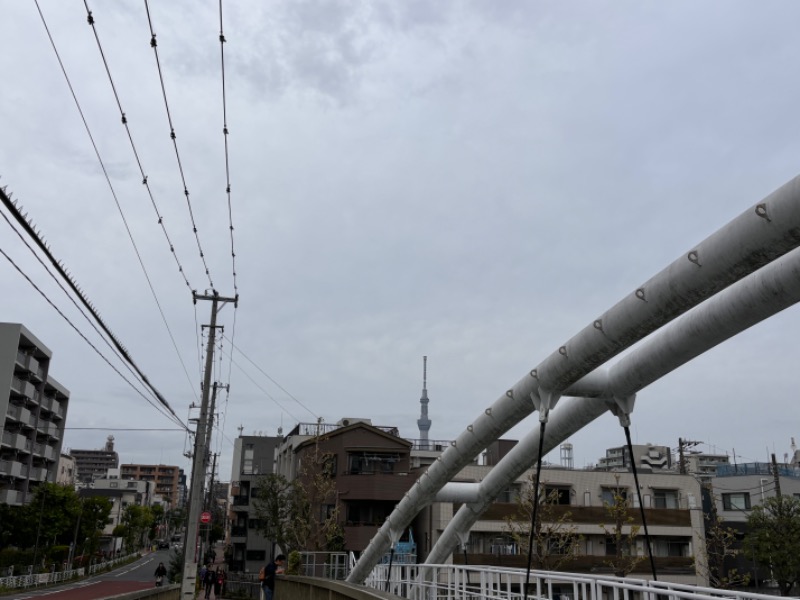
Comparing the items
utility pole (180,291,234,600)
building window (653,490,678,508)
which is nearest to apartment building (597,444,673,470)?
building window (653,490,678,508)

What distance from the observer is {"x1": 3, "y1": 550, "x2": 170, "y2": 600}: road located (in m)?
33.1

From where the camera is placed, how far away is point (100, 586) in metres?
41.5

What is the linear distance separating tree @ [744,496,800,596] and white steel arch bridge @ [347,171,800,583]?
31925 millimetres

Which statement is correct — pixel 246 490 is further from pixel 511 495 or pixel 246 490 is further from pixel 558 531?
pixel 558 531

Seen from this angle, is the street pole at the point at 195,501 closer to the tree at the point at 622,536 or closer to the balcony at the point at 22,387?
the tree at the point at 622,536

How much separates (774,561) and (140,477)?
15982cm

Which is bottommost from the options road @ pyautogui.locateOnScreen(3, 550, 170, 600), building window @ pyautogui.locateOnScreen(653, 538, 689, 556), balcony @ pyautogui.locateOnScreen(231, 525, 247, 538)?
road @ pyautogui.locateOnScreen(3, 550, 170, 600)

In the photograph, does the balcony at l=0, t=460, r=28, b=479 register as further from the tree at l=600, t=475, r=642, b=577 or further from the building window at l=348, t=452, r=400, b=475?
the tree at l=600, t=475, r=642, b=577

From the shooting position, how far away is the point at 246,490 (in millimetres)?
66938

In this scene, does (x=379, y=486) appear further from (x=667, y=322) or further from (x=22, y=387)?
(x=667, y=322)

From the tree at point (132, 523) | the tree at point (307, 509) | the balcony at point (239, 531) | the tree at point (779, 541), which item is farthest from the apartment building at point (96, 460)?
the tree at point (779, 541)

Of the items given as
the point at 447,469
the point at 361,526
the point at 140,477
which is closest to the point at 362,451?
the point at 361,526

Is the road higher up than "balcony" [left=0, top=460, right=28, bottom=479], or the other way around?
"balcony" [left=0, top=460, right=28, bottom=479]

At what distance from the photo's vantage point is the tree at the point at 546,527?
32812mm
